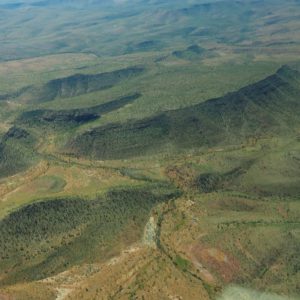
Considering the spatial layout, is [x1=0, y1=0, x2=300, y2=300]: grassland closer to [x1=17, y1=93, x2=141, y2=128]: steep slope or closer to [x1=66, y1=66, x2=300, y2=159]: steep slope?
[x1=66, y1=66, x2=300, y2=159]: steep slope

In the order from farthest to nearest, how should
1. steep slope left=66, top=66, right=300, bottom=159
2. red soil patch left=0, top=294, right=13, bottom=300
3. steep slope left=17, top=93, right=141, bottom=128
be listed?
steep slope left=17, top=93, right=141, bottom=128, steep slope left=66, top=66, right=300, bottom=159, red soil patch left=0, top=294, right=13, bottom=300

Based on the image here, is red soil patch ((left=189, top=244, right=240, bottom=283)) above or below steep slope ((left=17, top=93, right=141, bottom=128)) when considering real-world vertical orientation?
below

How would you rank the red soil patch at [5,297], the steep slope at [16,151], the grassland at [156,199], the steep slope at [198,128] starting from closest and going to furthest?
the red soil patch at [5,297]
the grassland at [156,199]
the steep slope at [16,151]
the steep slope at [198,128]

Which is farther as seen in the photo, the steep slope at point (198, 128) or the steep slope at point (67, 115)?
the steep slope at point (67, 115)

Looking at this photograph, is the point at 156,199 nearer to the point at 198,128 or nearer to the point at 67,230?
the point at 67,230

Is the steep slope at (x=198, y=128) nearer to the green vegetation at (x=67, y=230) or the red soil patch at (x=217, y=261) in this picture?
the green vegetation at (x=67, y=230)

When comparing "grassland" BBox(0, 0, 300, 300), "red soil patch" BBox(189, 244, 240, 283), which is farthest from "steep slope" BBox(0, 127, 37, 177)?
"red soil patch" BBox(189, 244, 240, 283)

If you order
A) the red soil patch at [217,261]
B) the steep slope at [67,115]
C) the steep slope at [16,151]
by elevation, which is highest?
the steep slope at [67,115]

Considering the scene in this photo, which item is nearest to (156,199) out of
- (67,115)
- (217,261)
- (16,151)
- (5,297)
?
(217,261)

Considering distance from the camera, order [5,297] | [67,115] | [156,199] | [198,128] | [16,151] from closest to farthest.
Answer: [5,297] → [156,199] → [16,151] → [198,128] → [67,115]

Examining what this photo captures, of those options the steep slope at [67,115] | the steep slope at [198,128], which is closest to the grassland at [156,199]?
the steep slope at [198,128]
